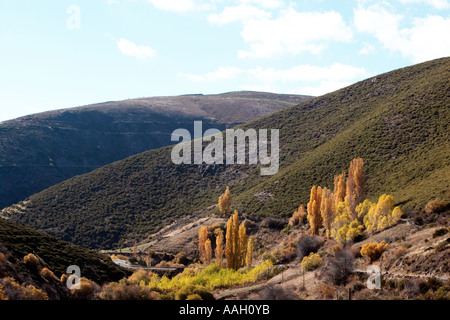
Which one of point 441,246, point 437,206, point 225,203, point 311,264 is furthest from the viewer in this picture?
point 225,203

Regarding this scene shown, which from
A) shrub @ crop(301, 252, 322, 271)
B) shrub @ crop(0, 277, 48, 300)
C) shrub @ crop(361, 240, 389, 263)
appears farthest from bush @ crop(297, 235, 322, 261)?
shrub @ crop(0, 277, 48, 300)

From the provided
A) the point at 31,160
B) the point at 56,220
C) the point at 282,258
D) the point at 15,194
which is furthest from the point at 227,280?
the point at 31,160

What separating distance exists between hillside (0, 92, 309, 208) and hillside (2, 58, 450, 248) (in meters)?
34.1

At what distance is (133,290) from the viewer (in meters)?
28.9

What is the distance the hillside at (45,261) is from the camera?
2777 centimetres

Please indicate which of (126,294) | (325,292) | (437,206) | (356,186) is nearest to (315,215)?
(356,186)

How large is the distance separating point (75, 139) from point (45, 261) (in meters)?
131

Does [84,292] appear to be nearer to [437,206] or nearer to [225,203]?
[437,206]

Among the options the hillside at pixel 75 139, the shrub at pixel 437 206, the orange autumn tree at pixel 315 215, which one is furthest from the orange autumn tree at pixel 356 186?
the hillside at pixel 75 139

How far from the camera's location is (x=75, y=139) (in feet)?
519

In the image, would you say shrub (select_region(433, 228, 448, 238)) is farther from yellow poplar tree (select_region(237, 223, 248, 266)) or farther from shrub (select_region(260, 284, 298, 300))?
yellow poplar tree (select_region(237, 223, 248, 266))

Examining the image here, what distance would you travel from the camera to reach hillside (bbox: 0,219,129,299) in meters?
27.8

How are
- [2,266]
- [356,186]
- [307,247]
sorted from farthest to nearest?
[356,186]
[307,247]
[2,266]
